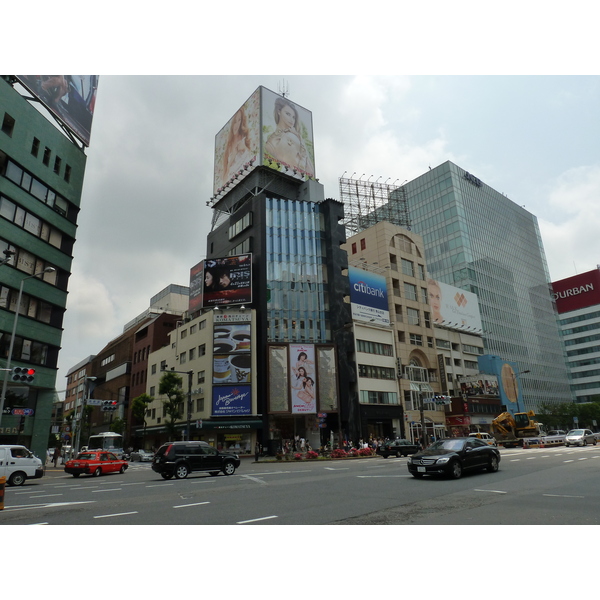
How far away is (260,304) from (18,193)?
1123 inches

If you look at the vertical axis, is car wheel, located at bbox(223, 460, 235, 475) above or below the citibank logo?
below

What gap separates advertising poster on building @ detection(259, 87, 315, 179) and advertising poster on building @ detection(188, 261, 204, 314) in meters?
17.6

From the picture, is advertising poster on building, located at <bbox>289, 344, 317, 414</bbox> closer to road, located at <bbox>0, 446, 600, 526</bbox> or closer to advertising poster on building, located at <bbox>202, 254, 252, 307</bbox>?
advertising poster on building, located at <bbox>202, 254, 252, 307</bbox>

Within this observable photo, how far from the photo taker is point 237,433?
5116 centimetres

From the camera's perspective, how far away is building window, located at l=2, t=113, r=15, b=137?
1359 inches

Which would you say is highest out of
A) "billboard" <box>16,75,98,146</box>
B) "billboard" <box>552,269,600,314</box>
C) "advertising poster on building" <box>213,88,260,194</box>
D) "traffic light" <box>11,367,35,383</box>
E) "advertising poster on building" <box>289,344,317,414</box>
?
"advertising poster on building" <box>213,88,260,194</box>

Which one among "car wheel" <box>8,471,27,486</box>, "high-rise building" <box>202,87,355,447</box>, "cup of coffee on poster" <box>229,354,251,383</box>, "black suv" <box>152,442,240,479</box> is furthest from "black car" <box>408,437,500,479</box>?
"cup of coffee on poster" <box>229,354,251,383</box>

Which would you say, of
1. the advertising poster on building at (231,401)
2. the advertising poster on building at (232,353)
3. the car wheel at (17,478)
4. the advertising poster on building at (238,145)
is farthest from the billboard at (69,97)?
the car wheel at (17,478)

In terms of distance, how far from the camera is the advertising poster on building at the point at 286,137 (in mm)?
64625

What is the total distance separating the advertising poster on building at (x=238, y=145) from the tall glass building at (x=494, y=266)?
5571cm

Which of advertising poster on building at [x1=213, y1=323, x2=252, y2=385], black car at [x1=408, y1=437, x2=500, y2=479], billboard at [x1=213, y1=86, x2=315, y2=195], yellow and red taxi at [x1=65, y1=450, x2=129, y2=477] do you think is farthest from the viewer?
billboard at [x1=213, y1=86, x2=315, y2=195]

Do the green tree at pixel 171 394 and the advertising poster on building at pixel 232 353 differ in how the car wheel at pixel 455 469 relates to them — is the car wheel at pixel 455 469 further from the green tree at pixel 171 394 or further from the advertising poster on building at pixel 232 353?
the green tree at pixel 171 394

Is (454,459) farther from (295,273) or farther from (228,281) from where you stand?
(295,273)

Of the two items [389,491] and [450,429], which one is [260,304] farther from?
[389,491]
